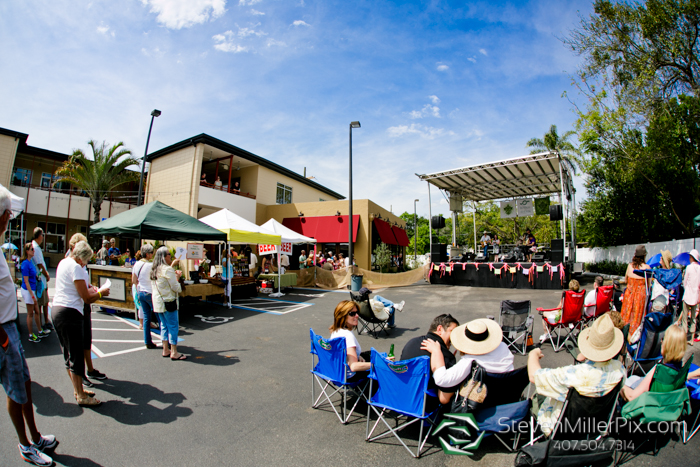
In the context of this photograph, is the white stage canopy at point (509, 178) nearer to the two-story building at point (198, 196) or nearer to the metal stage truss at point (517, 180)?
the metal stage truss at point (517, 180)

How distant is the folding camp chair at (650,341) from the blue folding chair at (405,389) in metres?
3.14

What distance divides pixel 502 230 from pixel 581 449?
42.8 m

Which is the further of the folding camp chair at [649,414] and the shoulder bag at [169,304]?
the shoulder bag at [169,304]

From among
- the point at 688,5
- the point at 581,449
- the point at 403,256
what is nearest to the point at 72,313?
the point at 581,449

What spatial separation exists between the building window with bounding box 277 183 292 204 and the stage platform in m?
11.4

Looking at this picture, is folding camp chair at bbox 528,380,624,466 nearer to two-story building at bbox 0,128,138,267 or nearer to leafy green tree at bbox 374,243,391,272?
leafy green tree at bbox 374,243,391,272

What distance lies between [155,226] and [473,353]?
303 inches

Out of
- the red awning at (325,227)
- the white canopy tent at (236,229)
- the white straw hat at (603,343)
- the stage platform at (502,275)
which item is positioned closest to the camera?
the white straw hat at (603,343)

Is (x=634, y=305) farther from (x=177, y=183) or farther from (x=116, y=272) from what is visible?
(x=177, y=183)

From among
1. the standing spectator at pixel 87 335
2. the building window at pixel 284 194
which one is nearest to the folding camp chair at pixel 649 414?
the standing spectator at pixel 87 335

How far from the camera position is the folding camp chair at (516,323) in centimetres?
557

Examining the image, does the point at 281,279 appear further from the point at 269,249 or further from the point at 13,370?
the point at 13,370

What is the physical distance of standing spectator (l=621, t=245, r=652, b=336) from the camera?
6246mm

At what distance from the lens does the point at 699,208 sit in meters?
15.1
